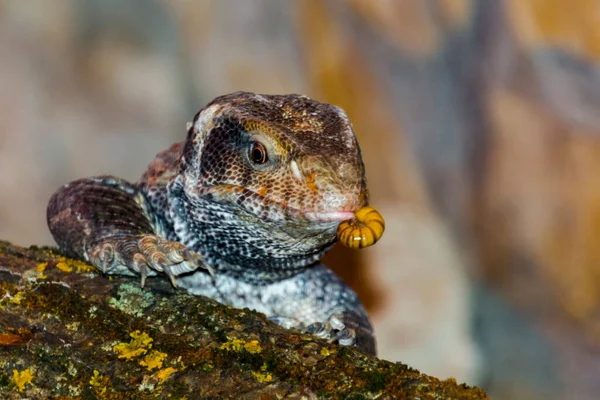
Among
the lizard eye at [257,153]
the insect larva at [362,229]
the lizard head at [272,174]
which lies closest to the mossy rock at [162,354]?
the insect larva at [362,229]

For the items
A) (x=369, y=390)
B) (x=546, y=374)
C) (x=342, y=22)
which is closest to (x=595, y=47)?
(x=342, y=22)

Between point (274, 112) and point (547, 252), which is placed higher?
point (547, 252)

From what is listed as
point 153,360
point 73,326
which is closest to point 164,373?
point 153,360

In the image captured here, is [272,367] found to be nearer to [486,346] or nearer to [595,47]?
[595,47]

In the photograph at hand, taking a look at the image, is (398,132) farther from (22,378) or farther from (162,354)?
Result: (22,378)

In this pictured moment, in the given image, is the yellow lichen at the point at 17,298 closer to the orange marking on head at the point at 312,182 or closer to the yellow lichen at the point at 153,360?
the yellow lichen at the point at 153,360

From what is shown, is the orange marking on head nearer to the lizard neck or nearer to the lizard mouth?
the lizard mouth
